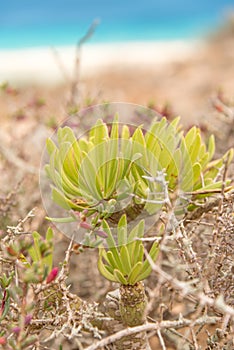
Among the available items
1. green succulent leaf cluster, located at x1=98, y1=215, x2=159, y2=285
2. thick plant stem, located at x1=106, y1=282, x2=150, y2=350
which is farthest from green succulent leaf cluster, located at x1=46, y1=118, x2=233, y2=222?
thick plant stem, located at x1=106, y1=282, x2=150, y2=350

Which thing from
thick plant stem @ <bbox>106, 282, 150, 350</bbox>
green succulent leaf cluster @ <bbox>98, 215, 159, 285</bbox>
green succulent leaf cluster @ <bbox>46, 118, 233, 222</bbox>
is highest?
green succulent leaf cluster @ <bbox>46, 118, 233, 222</bbox>

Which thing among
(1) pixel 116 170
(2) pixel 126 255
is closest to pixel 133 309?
(2) pixel 126 255

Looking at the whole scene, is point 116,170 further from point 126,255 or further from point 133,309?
point 133,309

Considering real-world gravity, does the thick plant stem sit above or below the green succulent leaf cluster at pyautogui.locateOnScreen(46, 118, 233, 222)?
below

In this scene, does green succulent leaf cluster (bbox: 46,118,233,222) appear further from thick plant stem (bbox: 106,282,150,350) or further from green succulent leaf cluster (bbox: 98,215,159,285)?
thick plant stem (bbox: 106,282,150,350)

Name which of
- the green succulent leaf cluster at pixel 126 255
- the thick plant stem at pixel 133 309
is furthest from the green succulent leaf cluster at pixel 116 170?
the thick plant stem at pixel 133 309
